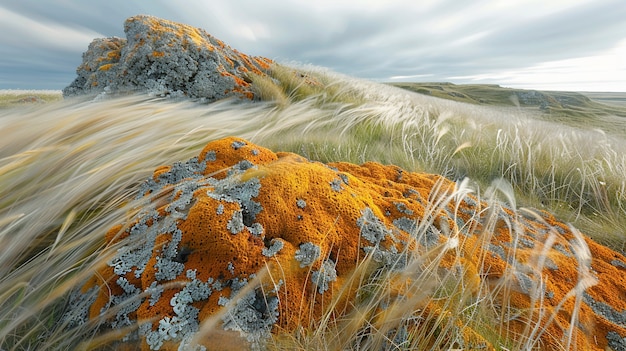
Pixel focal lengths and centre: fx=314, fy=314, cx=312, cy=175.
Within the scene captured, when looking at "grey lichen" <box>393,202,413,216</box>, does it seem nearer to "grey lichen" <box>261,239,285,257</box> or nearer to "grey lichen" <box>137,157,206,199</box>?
"grey lichen" <box>261,239,285,257</box>

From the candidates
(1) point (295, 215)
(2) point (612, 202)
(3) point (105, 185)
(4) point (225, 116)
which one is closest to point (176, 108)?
(4) point (225, 116)

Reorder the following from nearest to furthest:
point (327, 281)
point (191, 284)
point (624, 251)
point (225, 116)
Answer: point (191, 284) → point (327, 281) → point (624, 251) → point (225, 116)

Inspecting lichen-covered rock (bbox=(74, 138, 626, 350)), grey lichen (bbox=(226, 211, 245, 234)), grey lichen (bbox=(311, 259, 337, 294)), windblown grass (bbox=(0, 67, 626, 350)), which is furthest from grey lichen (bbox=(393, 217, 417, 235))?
grey lichen (bbox=(226, 211, 245, 234))

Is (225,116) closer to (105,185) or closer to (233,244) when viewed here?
(105,185)

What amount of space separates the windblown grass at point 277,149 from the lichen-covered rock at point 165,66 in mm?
542

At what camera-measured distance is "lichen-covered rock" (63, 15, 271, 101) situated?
194 inches

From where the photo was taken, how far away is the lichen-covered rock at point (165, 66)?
4938mm

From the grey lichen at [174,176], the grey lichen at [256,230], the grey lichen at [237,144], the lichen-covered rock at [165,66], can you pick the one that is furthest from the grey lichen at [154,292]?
the lichen-covered rock at [165,66]

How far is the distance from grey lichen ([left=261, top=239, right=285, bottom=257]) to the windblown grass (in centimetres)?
34

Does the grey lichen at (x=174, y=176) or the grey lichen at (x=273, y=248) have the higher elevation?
the grey lichen at (x=174, y=176)

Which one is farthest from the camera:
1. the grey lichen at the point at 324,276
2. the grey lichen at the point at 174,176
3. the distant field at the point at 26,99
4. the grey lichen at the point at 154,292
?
the distant field at the point at 26,99

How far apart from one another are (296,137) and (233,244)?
105 inches

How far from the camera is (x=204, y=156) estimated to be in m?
2.25

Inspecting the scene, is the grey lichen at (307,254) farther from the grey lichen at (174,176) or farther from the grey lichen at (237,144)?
the grey lichen at (237,144)
